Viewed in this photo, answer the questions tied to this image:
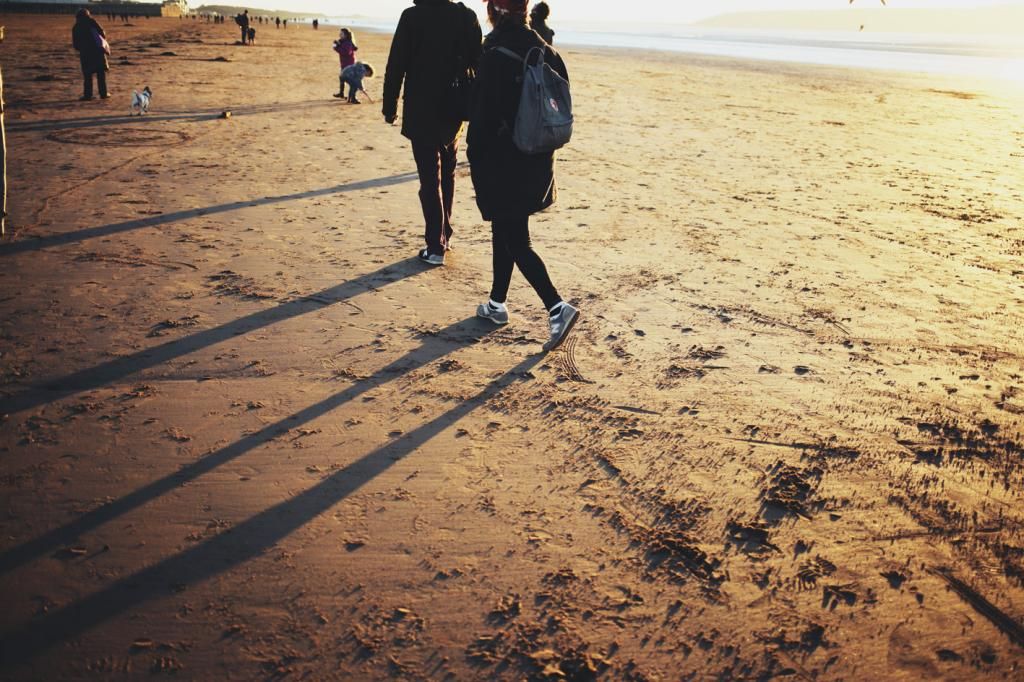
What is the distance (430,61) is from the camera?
4.53 m

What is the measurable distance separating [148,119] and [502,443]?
427 inches

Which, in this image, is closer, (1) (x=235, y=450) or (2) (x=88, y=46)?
(1) (x=235, y=450)

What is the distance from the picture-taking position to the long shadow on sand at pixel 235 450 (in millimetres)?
2248

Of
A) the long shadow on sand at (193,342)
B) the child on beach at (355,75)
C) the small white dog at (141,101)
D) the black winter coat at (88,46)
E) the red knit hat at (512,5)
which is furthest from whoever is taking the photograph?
the child on beach at (355,75)

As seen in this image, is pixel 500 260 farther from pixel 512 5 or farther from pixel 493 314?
pixel 512 5

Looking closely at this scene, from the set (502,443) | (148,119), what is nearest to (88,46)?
(148,119)

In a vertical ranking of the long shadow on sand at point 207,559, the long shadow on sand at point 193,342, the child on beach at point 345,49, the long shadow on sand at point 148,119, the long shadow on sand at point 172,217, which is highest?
the child on beach at point 345,49

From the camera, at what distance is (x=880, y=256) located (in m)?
5.52

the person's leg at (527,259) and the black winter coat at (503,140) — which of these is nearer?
the black winter coat at (503,140)

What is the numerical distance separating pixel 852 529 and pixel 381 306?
3104 mm

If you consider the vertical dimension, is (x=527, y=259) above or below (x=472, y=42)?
below

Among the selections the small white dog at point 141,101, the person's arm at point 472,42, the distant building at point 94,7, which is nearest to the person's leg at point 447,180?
the person's arm at point 472,42

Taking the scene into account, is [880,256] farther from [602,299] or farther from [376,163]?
[376,163]

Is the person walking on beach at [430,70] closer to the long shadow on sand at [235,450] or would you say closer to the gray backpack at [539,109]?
the gray backpack at [539,109]
